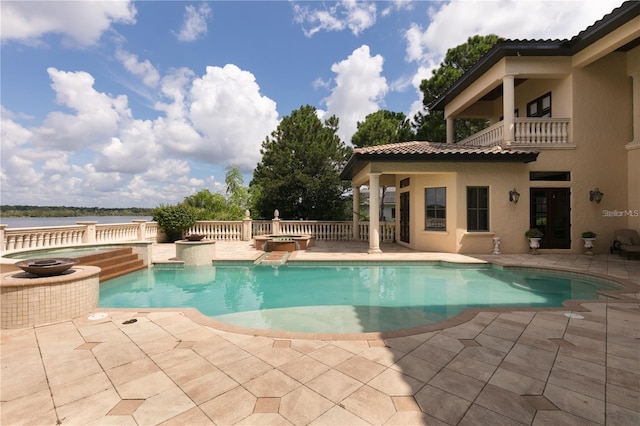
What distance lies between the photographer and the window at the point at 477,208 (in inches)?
443

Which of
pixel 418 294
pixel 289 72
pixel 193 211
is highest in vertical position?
pixel 289 72

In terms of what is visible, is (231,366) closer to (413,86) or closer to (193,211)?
(193,211)

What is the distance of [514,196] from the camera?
35.7 feet

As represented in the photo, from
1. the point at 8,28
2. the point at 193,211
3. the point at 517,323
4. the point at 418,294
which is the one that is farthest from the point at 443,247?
the point at 8,28

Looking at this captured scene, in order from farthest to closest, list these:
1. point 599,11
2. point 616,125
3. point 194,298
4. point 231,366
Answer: point 616,125 < point 599,11 < point 194,298 < point 231,366

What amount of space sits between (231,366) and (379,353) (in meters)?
1.74

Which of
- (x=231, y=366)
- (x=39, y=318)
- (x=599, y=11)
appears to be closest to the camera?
(x=231, y=366)

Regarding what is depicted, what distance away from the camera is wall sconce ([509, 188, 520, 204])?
10.9 m

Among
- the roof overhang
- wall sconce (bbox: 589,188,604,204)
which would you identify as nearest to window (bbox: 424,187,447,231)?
wall sconce (bbox: 589,188,604,204)

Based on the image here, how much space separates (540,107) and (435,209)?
258 inches

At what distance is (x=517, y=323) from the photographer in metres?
4.45

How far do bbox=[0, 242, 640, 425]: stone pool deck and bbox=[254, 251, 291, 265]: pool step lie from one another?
601 cm

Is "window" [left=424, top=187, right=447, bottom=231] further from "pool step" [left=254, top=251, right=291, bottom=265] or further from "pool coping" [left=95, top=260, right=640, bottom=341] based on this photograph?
"pool step" [left=254, top=251, right=291, bottom=265]

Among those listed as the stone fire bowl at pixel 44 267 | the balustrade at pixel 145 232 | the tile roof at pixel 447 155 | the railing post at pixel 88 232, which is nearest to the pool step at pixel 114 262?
the balustrade at pixel 145 232
